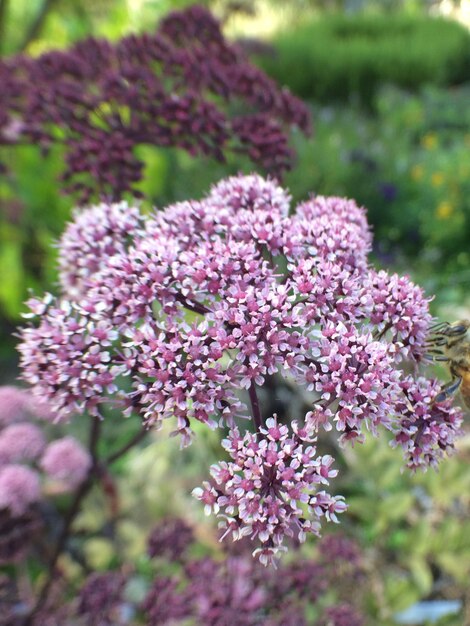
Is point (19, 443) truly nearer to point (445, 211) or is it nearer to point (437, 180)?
point (445, 211)

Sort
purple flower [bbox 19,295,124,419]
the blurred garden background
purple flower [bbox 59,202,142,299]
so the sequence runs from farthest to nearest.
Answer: the blurred garden background
purple flower [bbox 59,202,142,299]
purple flower [bbox 19,295,124,419]

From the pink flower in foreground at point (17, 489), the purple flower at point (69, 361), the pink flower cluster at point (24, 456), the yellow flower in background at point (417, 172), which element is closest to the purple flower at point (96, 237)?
the purple flower at point (69, 361)

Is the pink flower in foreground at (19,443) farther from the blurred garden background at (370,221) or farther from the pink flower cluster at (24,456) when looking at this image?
the blurred garden background at (370,221)

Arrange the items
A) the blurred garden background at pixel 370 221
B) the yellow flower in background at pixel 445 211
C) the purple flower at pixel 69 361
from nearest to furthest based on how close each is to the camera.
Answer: the purple flower at pixel 69 361
the blurred garden background at pixel 370 221
the yellow flower in background at pixel 445 211

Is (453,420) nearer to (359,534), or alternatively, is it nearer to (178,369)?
(178,369)

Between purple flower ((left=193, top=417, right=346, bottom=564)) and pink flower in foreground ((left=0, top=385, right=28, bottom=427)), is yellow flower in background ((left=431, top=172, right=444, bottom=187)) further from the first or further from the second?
purple flower ((left=193, top=417, right=346, bottom=564))

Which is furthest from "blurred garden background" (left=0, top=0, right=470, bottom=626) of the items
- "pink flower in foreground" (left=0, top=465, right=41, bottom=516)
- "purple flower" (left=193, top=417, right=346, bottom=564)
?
"purple flower" (left=193, top=417, right=346, bottom=564)

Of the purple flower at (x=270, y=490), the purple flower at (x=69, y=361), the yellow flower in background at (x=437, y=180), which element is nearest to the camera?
the purple flower at (x=270, y=490)

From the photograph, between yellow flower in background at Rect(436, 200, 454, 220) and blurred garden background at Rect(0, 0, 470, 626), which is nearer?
blurred garden background at Rect(0, 0, 470, 626)
